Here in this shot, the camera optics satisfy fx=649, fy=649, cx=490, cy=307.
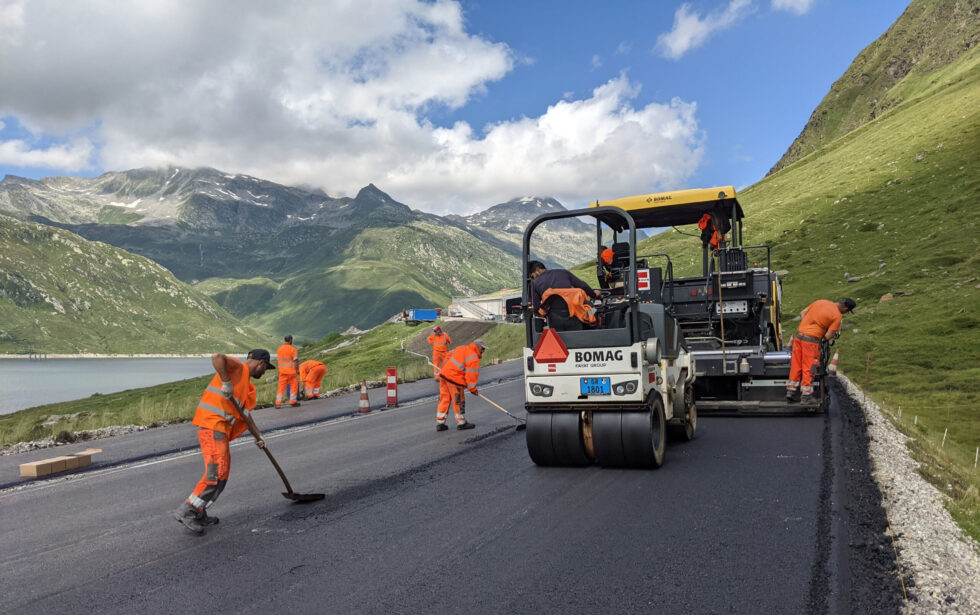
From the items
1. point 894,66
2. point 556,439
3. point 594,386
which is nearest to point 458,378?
point 556,439

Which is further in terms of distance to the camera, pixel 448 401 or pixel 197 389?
pixel 197 389

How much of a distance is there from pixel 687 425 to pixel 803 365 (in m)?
3.02

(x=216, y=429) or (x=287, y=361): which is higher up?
(x=287, y=361)

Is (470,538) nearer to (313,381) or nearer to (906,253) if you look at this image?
(313,381)

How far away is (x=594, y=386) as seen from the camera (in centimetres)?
744

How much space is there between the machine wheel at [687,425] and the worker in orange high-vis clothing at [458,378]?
3406 millimetres

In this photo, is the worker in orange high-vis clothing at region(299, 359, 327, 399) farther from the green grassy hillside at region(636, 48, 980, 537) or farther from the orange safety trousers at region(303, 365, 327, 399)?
the green grassy hillside at region(636, 48, 980, 537)

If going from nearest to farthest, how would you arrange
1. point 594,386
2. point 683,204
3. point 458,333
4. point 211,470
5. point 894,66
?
1. point 211,470
2. point 594,386
3. point 683,204
4. point 458,333
5. point 894,66

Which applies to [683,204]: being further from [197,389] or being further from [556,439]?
[197,389]

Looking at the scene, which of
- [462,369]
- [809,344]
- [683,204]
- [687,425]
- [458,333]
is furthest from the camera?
[458,333]

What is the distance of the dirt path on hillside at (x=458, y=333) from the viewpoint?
69.9 m

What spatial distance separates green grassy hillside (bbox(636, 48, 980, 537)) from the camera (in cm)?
1600

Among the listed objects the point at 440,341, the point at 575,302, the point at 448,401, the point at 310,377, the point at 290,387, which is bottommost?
the point at 448,401

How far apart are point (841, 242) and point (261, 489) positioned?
4410 cm
